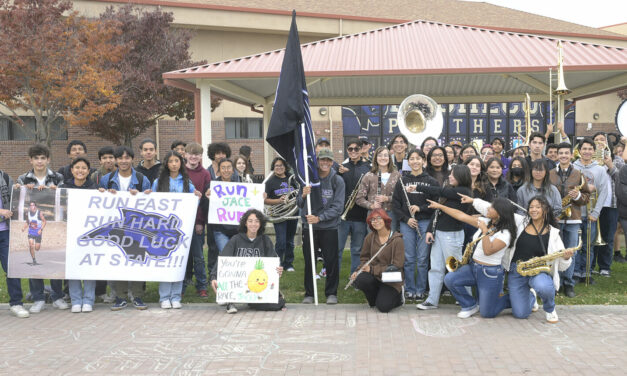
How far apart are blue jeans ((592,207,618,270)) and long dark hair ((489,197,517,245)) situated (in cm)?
303

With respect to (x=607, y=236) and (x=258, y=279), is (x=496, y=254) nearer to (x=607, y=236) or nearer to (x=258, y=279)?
(x=258, y=279)

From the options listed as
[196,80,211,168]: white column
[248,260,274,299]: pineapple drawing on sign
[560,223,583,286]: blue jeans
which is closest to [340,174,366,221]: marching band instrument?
[248,260,274,299]: pineapple drawing on sign

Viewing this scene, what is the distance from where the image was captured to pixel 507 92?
15.8m

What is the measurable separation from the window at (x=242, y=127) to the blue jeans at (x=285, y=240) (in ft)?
54.3

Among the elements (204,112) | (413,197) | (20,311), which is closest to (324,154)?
(413,197)

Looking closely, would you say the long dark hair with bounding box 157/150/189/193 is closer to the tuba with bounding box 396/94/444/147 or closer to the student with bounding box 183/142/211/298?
the student with bounding box 183/142/211/298

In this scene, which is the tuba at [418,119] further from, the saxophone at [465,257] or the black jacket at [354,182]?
the saxophone at [465,257]

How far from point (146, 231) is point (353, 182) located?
2.97 m

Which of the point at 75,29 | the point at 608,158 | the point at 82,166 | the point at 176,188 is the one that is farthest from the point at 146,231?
the point at 75,29

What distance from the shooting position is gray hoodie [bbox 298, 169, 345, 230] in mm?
A: 6988

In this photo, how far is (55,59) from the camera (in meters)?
17.1

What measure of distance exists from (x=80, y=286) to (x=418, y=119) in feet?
25.0

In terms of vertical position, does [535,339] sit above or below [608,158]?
below

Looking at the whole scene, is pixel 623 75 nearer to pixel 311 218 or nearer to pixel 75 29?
pixel 311 218
